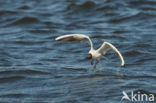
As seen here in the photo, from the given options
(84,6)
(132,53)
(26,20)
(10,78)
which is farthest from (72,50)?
(84,6)

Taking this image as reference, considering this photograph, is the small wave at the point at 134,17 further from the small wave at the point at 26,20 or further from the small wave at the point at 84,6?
the small wave at the point at 26,20

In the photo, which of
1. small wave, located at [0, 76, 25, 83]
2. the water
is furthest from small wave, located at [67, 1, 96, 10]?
small wave, located at [0, 76, 25, 83]

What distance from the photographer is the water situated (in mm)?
10828

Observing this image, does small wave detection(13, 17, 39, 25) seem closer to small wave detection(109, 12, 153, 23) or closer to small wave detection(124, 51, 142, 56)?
small wave detection(109, 12, 153, 23)

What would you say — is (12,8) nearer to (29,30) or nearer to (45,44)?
(29,30)

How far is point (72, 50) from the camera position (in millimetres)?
15219

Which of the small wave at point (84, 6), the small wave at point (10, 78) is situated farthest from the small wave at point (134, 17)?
the small wave at point (10, 78)

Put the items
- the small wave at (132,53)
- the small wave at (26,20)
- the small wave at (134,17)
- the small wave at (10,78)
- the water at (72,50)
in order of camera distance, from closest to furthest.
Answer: the water at (72,50) < the small wave at (10,78) < the small wave at (132,53) < the small wave at (134,17) < the small wave at (26,20)

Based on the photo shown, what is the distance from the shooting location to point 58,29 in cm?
1827

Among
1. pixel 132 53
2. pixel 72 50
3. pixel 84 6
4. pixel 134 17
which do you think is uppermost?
pixel 84 6

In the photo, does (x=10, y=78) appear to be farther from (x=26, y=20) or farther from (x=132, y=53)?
(x=26, y=20)

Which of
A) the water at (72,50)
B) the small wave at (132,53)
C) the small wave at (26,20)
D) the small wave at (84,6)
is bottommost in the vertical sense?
the small wave at (132,53)

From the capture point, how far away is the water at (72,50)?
1083cm

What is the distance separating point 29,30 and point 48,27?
33.0 inches
